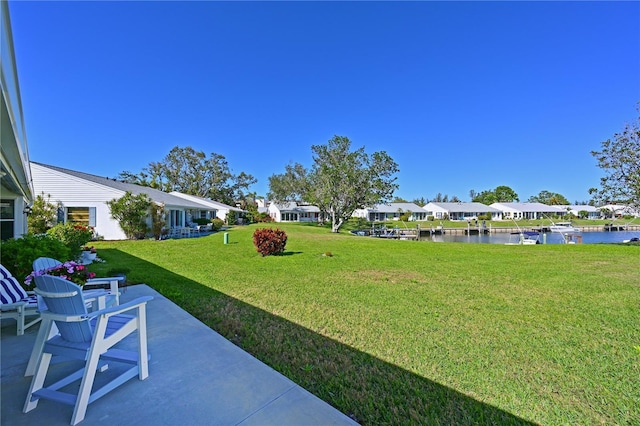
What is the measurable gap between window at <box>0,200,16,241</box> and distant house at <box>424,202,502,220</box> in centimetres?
6896

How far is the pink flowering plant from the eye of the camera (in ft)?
12.1

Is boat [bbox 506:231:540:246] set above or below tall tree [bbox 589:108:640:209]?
below

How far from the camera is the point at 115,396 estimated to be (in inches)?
100

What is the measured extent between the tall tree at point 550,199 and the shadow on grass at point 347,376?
109 meters

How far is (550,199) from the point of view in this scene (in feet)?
294

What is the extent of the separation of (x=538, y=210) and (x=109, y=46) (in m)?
83.2

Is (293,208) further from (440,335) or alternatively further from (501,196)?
(501,196)

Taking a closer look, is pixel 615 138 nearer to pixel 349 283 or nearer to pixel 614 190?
pixel 614 190

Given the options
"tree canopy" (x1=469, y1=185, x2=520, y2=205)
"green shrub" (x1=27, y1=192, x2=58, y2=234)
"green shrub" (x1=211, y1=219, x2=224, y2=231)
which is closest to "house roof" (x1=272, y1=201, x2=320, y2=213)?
"green shrub" (x1=211, y1=219, x2=224, y2=231)

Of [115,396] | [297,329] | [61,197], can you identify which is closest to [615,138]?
[297,329]

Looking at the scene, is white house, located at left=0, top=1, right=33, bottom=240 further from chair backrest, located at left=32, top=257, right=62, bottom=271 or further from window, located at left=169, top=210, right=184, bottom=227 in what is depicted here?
window, located at left=169, top=210, right=184, bottom=227

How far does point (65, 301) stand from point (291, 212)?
58.1 m

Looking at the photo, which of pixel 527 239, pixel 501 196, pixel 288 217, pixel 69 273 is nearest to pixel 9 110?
pixel 69 273

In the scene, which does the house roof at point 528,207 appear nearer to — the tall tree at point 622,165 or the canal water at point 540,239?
the canal water at point 540,239
